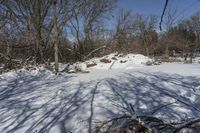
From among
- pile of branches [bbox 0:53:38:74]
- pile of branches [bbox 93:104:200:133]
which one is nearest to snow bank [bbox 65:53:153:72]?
pile of branches [bbox 0:53:38:74]

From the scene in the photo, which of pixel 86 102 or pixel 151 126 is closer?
pixel 151 126

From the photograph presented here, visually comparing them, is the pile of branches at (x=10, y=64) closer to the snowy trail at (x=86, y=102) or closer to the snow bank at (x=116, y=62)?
the snow bank at (x=116, y=62)

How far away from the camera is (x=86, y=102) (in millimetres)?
4746

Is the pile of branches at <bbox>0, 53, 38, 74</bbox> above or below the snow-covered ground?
above

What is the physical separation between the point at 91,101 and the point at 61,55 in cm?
1001

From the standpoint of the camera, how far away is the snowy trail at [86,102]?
378 centimetres

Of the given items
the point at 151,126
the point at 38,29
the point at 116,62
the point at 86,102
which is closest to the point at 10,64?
the point at 38,29

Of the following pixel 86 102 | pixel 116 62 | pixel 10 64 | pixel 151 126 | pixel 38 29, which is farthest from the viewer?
pixel 38 29

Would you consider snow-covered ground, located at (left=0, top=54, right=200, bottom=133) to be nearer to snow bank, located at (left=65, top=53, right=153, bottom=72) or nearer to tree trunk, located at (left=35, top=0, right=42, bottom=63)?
snow bank, located at (left=65, top=53, right=153, bottom=72)

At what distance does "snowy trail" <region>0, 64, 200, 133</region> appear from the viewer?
3.78 m

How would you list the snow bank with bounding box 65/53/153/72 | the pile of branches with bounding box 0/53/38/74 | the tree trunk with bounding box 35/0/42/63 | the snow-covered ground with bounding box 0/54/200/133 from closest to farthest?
1. the snow-covered ground with bounding box 0/54/200/133
2. the pile of branches with bounding box 0/53/38/74
3. the snow bank with bounding box 65/53/153/72
4. the tree trunk with bounding box 35/0/42/63

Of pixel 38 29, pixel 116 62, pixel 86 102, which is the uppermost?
pixel 38 29

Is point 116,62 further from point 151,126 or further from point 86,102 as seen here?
point 151,126

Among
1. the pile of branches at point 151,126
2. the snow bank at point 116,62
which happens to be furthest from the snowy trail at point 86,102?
the snow bank at point 116,62
